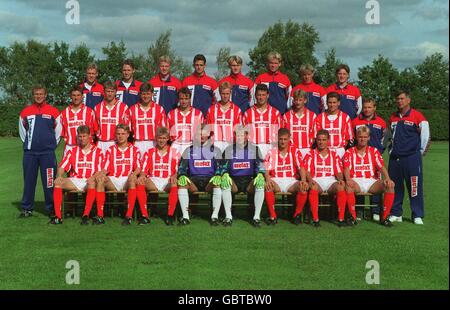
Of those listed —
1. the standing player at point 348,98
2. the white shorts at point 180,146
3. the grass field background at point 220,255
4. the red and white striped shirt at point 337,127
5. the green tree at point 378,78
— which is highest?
the green tree at point 378,78

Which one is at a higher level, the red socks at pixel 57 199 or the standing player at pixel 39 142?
the standing player at pixel 39 142

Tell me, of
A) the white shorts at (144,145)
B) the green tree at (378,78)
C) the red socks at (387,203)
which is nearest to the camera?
the red socks at (387,203)

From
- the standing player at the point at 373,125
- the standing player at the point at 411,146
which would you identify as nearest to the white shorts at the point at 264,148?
the standing player at the point at 373,125

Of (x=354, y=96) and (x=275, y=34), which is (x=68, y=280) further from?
(x=275, y=34)

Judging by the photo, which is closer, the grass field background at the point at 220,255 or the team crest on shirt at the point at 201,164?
the grass field background at the point at 220,255

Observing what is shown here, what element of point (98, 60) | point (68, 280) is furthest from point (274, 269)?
point (98, 60)

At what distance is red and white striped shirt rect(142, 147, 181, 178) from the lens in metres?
7.59

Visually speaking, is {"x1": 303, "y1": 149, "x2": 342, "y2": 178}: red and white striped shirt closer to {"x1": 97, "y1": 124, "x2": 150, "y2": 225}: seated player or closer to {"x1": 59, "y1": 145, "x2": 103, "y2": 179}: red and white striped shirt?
{"x1": 97, "y1": 124, "x2": 150, "y2": 225}: seated player

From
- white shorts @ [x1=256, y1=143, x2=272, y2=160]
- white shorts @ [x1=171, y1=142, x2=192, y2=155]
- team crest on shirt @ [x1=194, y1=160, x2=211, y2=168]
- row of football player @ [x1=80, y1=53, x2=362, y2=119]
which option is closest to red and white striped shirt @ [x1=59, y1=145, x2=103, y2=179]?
white shorts @ [x1=171, y1=142, x2=192, y2=155]

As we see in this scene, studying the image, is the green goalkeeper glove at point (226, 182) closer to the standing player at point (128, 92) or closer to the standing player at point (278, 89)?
the standing player at point (278, 89)

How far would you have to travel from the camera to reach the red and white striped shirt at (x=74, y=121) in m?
7.89

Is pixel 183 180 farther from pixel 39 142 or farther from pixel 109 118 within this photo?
pixel 39 142

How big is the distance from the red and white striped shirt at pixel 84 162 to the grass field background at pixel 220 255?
0.72m

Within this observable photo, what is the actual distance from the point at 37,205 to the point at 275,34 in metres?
54.5
